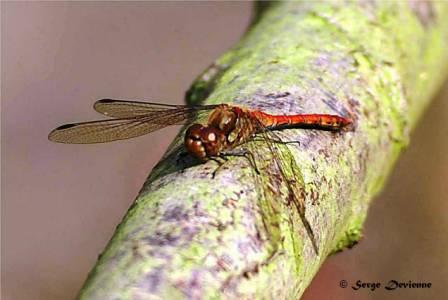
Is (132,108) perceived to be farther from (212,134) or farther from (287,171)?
(287,171)

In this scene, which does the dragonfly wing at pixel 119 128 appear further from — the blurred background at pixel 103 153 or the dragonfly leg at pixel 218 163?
the blurred background at pixel 103 153

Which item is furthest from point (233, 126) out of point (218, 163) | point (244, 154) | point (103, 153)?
point (103, 153)

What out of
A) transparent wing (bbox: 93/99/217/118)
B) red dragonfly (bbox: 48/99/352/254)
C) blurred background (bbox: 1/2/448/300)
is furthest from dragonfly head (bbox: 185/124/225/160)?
blurred background (bbox: 1/2/448/300)

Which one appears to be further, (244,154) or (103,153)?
(103,153)

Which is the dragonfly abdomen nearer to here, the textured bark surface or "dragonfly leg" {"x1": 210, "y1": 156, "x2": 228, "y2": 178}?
the textured bark surface

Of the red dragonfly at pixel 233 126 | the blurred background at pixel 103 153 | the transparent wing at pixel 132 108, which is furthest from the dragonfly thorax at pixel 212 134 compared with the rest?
the blurred background at pixel 103 153

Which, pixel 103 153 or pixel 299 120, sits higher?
pixel 299 120

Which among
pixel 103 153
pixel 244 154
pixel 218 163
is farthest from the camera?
pixel 103 153
